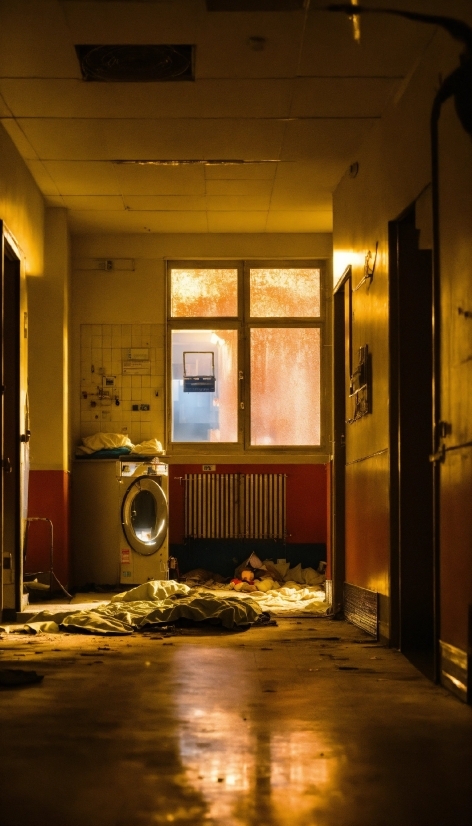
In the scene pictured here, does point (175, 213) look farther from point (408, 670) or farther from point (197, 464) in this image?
point (408, 670)

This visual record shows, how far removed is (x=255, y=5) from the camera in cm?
465

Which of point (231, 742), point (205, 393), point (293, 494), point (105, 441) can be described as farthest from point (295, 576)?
point (231, 742)

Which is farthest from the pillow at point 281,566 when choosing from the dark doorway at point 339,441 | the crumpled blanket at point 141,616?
the crumpled blanket at point 141,616

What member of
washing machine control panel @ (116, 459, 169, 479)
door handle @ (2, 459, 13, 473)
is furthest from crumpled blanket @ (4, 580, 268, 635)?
washing machine control panel @ (116, 459, 169, 479)

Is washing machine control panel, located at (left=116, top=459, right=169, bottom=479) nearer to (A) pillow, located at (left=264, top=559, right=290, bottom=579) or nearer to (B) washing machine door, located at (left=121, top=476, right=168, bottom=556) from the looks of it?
(B) washing machine door, located at (left=121, top=476, right=168, bottom=556)

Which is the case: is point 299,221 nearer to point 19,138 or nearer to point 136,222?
point 136,222

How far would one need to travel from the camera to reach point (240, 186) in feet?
26.1

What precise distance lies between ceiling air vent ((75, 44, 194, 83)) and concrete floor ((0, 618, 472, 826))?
10.1 feet

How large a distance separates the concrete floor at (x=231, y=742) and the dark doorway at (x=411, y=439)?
11.4 inches

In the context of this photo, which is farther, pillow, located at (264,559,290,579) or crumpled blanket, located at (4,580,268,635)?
pillow, located at (264,559,290,579)

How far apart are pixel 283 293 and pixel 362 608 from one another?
423 centimetres

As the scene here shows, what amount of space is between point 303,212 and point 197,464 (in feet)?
8.46

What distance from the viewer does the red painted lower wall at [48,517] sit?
28.3 feet

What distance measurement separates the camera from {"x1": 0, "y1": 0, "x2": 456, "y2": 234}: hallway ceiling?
4855mm
